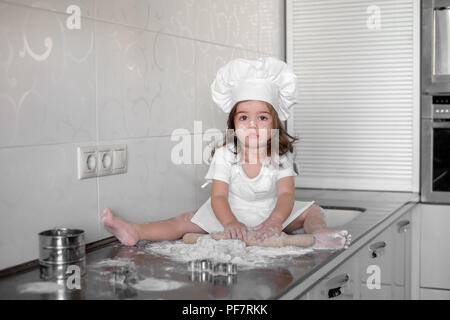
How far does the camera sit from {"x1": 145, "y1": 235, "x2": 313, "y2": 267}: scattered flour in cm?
126

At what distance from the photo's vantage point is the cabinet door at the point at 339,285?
3.91ft

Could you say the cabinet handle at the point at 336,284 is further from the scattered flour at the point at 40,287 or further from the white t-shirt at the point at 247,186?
the scattered flour at the point at 40,287

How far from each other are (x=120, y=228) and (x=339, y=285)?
52 centimetres

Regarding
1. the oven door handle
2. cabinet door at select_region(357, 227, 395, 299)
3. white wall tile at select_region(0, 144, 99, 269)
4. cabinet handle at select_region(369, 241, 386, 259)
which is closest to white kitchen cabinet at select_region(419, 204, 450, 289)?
the oven door handle

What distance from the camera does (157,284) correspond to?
110 centimetres

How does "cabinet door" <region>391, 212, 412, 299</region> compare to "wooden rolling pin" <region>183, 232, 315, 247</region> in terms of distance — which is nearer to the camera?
"wooden rolling pin" <region>183, 232, 315, 247</region>

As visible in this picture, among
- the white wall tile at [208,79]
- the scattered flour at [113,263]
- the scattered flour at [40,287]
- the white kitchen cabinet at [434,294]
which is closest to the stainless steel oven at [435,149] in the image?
the white kitchen cabinet at [434,294]

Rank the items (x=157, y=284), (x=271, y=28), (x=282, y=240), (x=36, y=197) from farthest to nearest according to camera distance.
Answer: (x=271, y=28) → (x=282, y=240) → (x=36, y=197) → (x=157, y=284)

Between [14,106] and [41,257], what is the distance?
31 centimetres

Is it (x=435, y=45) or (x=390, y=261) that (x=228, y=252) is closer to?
(x=390, y=261)

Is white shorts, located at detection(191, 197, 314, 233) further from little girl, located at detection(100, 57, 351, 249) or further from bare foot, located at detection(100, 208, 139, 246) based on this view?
bare foot, located at detection(100, 208, 139, 246)

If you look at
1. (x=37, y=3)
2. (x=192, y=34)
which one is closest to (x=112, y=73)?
(x=37, y=3)

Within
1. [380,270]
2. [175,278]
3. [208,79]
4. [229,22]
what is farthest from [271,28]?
[175,278]

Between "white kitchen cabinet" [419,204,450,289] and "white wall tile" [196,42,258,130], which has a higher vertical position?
"white wall tile" [196,42,258,130]
